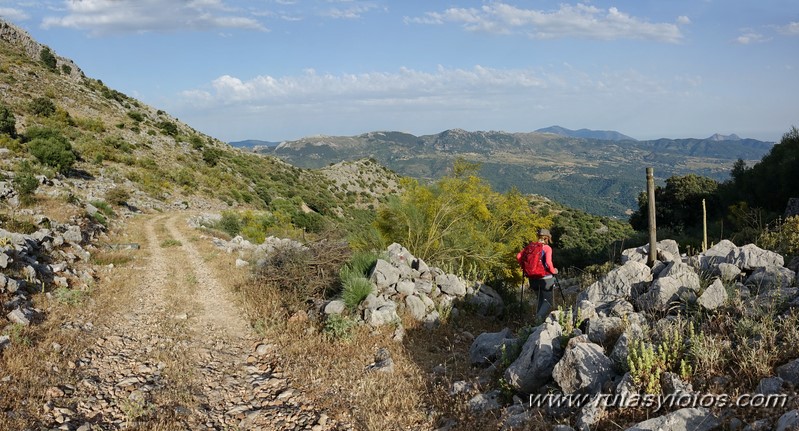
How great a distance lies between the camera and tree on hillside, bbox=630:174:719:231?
44.1 meters

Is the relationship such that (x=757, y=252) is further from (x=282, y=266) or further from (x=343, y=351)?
(x=282, y=266)

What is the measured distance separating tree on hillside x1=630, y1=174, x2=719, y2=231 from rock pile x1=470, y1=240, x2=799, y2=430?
41578mm

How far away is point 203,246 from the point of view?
1725 cm

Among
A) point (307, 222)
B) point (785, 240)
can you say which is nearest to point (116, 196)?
point (307, 222)

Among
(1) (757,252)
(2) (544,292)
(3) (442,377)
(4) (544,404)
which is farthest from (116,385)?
(1) (757,252)

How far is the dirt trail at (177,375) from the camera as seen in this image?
577 cm

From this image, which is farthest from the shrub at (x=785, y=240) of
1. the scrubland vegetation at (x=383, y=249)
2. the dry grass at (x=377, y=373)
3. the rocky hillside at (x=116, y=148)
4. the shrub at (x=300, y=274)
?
the rocky hillside at (x=116, y=148)

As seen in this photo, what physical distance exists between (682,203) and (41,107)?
59134 mm

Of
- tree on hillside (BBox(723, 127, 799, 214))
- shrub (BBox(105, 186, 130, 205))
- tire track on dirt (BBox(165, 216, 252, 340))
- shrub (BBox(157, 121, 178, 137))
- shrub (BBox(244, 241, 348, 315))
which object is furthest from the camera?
shrub (BBox(157, 121, 178, 137))

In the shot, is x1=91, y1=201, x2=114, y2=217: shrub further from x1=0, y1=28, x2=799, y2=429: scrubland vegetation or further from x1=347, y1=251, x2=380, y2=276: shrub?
x1=347, y1=251, x2=380, y2=276: shrub

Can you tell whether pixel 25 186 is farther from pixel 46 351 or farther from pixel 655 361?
pixel 655 361

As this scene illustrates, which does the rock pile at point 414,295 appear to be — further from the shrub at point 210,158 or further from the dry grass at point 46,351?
the shrub at point 210,158

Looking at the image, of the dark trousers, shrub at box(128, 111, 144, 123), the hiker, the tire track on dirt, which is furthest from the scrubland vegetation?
shrub at box(128, 111, 144, 123)

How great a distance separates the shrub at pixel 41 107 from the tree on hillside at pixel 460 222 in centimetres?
3434
